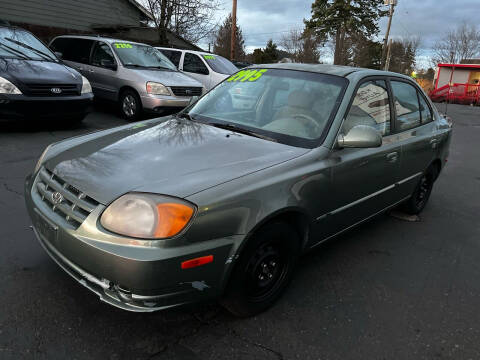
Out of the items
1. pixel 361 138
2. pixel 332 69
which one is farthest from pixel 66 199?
pixel 332 69

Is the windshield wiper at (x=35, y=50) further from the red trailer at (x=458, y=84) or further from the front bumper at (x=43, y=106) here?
the red trailer at (x=458, y=84)

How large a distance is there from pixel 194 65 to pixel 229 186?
33.4ft

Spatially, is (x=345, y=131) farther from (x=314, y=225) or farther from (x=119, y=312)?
(x=119, y=312)

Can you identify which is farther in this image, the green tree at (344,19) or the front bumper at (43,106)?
the green tree at (344,19)

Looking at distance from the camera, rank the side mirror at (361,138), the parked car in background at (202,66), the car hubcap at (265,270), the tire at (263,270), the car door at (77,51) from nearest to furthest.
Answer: the tire at (263,270) < the car hubcap at (265,270) < the side mirror at (361,138) < the car door at (77,51) < the parked car in background at (202,66)

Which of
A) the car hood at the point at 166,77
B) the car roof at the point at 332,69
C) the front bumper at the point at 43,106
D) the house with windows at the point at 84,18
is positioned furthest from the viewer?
the house with windows at the point at 84,18

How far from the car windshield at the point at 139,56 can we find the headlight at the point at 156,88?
3.15ft

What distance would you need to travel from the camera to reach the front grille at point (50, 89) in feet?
20.0

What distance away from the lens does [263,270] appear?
2.51 meters

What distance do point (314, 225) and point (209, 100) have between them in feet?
5.20

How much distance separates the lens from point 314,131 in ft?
9.53

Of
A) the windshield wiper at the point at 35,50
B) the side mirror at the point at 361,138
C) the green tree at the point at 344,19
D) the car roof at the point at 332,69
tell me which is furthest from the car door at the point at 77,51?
the green tree at the point at 344,19

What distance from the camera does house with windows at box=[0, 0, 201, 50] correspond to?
14.7 meters

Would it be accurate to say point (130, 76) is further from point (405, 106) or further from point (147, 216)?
point (147, 216)
